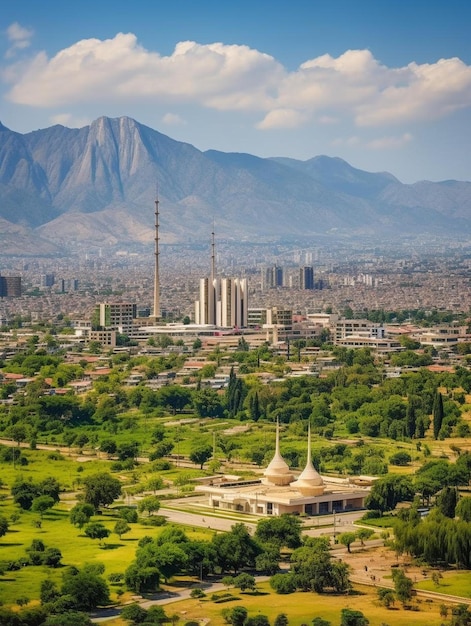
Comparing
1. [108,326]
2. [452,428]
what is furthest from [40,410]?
[108,326]

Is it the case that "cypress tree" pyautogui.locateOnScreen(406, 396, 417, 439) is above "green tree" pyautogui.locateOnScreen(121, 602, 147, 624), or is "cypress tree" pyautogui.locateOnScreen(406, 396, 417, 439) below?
above

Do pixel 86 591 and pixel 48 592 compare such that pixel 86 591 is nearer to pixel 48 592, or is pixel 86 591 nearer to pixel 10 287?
pixel 48 592

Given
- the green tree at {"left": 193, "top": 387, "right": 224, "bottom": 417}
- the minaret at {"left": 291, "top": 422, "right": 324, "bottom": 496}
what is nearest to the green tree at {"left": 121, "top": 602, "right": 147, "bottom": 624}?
the minaret at {"left": 291, "top": 422, "right": 324, "bottom": 496}

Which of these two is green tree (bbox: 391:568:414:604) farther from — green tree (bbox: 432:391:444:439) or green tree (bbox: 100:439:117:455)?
green tree (bbox: 432:391:444:439)

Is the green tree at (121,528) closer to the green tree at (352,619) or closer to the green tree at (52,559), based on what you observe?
the green tree at (52,559)

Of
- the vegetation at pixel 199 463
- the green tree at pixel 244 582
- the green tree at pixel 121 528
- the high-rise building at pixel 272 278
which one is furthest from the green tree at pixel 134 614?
the high-rise building at pixel 272 278

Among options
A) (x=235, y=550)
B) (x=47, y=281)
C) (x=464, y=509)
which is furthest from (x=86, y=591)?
(x=47, y=281)

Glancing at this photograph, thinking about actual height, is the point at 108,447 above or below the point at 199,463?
above
